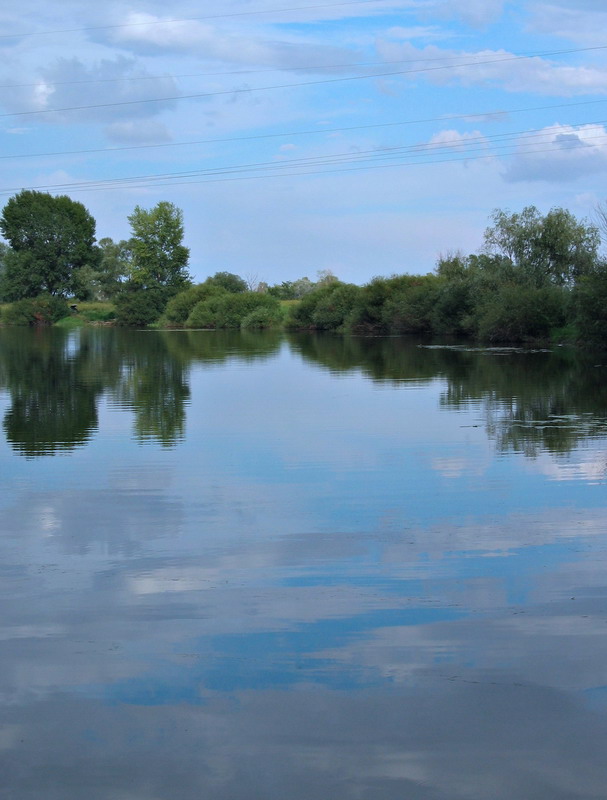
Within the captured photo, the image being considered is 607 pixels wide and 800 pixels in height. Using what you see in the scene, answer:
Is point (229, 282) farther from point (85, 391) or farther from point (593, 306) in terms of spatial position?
point (85, 391)

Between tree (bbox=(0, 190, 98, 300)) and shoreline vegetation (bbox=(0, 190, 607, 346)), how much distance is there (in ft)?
0.38

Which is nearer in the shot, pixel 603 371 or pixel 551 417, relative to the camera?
pixel 551 417

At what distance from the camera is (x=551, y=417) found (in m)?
17.7

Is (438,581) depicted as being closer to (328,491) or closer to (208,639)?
(208,639)

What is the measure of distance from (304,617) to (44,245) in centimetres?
10617

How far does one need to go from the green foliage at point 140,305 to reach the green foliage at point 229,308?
10751 mm

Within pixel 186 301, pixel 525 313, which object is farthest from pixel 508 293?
pixel 186 301

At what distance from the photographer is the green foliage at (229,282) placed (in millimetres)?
103969

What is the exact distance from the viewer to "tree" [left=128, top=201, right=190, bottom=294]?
344ft

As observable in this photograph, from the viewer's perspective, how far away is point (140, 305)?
101 metres

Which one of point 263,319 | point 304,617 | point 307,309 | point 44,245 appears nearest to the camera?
point 304,617

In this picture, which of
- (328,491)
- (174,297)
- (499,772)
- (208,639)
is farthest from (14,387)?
(174,297)

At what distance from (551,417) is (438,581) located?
10962 millimetres

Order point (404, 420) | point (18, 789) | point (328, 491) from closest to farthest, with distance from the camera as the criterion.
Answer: point (18, 789) < point (328, 491) < point (404, 420)
